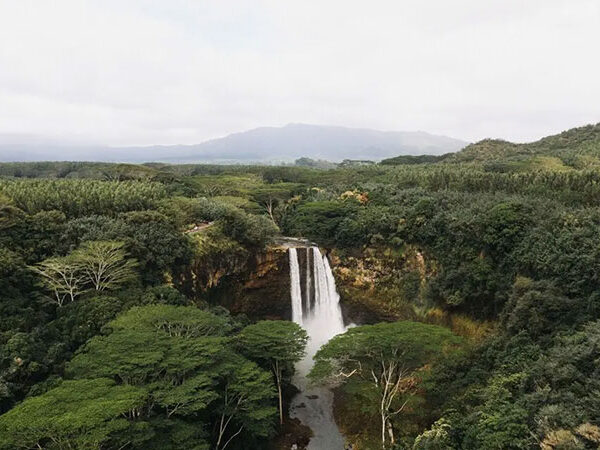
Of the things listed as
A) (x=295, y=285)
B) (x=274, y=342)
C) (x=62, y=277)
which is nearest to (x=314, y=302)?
(x=295, y=285)

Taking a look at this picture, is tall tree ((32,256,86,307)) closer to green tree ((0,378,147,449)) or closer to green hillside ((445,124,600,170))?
green tree ((0,378,147,449))

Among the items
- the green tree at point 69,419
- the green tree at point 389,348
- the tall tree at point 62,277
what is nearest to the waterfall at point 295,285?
the green tree at point 389,348

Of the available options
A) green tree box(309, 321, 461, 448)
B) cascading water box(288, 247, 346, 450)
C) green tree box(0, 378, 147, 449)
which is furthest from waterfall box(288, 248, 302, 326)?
green tree box(0, 378, 147, 449)

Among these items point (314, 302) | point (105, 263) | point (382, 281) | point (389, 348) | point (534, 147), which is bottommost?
point (314, 302)

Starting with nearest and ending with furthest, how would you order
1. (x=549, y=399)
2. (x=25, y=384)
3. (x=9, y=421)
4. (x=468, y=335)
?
(x=9, y=421) → (x=549, y=399) → (x=25, y=384) → (x=468, y=335)

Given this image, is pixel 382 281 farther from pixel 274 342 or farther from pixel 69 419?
pixel 69 419

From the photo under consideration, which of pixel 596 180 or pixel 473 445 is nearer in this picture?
pixel 473 445

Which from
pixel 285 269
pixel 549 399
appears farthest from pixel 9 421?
pixel 285 269

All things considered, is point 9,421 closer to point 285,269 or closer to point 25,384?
point 25,384
